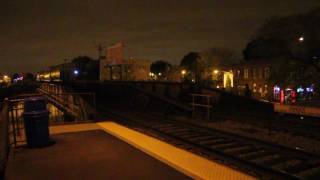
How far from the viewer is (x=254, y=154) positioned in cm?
1002

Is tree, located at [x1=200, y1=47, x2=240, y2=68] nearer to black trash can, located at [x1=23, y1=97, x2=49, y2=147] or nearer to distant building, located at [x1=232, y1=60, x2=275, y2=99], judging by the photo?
distant building, located at [x1=232, y1=60, x2=275, y2=99]

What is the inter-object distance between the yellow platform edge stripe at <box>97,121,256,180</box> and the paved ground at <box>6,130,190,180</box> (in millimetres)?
208

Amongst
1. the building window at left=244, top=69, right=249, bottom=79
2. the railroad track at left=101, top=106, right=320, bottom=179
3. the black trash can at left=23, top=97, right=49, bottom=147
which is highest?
the building window at left=244, top=69, right=249, bottom=79

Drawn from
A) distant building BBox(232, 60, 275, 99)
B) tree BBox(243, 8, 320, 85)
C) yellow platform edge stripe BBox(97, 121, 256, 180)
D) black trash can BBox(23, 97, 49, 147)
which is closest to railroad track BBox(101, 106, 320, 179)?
yellow platform edge stripe BBox(97, 121, 256, 180)

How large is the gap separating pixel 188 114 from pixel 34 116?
→ 13108 mm

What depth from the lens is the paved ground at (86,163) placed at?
22.3 feet

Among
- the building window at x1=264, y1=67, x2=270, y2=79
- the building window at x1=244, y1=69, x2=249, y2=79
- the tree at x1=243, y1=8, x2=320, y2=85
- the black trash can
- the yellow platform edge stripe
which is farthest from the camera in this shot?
the building window at x1=244, y1=69, x2=249, y2=79

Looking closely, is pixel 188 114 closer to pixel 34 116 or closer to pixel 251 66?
pixel 34 116

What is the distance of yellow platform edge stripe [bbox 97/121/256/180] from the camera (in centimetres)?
675

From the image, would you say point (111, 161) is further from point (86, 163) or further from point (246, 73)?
point (246, 73)

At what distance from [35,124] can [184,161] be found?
4226 mm

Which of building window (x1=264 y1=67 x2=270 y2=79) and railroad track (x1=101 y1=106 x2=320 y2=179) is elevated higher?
building window (x1=264 y1=67 x2=270 y2=79)

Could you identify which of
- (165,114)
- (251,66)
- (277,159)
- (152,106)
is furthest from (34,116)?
(251,66)

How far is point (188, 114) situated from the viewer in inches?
836
